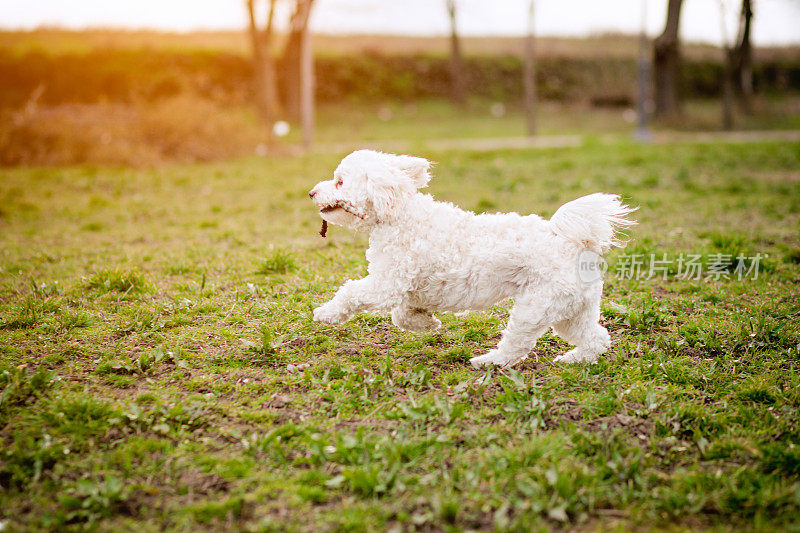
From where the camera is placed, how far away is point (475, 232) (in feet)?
14.5

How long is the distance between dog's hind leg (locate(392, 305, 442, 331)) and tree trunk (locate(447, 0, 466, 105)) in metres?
32.5

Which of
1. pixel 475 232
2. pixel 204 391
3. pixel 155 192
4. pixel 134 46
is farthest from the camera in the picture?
pixel 134 46

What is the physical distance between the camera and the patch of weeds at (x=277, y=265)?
651 centimetres

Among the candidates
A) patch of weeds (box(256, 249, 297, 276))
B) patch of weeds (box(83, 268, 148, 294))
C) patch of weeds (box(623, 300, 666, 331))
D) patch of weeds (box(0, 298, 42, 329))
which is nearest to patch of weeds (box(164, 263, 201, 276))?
patch of weeds (box(83, 268, 148, 294))

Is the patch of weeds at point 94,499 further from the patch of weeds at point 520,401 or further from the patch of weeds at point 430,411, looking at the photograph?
the patch of weeds at point 520,401

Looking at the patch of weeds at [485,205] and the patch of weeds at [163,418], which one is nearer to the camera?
the patch of weeds at [163,418]


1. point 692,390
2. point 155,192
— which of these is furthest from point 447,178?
point 692,390

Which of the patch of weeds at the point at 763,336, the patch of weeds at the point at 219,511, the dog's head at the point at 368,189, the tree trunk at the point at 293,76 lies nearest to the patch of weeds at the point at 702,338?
the patch of weeds at the point at 763,336

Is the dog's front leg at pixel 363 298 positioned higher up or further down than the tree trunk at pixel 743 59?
further down

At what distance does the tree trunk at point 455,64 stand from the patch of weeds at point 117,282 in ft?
104

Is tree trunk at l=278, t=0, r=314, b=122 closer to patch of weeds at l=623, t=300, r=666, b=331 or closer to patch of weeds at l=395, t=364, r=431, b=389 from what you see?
patch of weeds at l=623, t=300, r=666, b=331

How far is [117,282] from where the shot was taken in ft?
19.5

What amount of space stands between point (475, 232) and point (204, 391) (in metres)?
2.10

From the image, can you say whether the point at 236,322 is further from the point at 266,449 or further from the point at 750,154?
the point at 750,154
